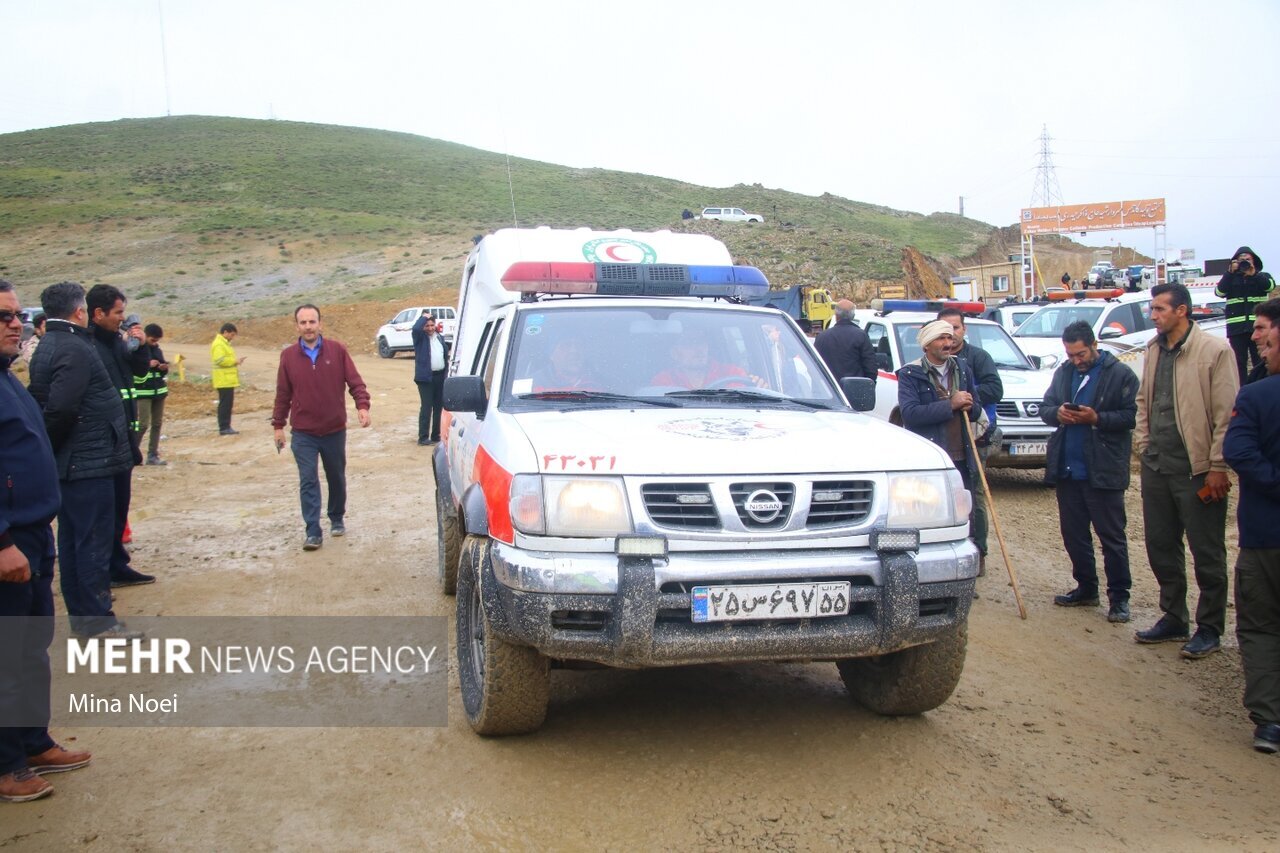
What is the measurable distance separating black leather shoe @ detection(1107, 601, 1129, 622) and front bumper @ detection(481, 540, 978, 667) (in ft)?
10.4

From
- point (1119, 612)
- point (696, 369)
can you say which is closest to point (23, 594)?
point (696, 369)

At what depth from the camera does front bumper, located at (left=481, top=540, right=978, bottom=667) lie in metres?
3.77

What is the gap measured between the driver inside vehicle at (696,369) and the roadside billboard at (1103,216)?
185 ft

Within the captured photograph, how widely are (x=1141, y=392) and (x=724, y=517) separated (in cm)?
363

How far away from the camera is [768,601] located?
12.6 feet

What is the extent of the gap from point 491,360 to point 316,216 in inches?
2452

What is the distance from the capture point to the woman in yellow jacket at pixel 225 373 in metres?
16.2

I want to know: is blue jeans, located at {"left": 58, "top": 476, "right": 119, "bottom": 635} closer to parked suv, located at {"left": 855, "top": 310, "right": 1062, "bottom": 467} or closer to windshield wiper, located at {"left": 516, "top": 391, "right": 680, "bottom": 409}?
windshield wiper, located at {"left": 516, "top": 391, "right": 680, "bottom": 409}

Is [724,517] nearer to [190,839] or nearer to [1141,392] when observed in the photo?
[190,839]

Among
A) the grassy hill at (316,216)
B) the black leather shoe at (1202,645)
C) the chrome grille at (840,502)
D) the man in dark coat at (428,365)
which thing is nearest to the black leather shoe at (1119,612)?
the black leather shoe at (1202,645)

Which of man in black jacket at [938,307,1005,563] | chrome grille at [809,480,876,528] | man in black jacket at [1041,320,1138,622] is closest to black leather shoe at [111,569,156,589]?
chrome grille at [809,480,876,528]

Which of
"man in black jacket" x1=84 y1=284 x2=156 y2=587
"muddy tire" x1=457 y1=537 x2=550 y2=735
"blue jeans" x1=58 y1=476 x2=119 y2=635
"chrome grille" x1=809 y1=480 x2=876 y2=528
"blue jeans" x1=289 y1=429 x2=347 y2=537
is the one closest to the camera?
"chrome grille" x1=809 y1=480 x2=876 y2=528

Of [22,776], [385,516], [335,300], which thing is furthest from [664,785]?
[335,300]

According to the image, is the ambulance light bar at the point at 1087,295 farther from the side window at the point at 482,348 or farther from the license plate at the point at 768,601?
the license plate at the point at 768,601
